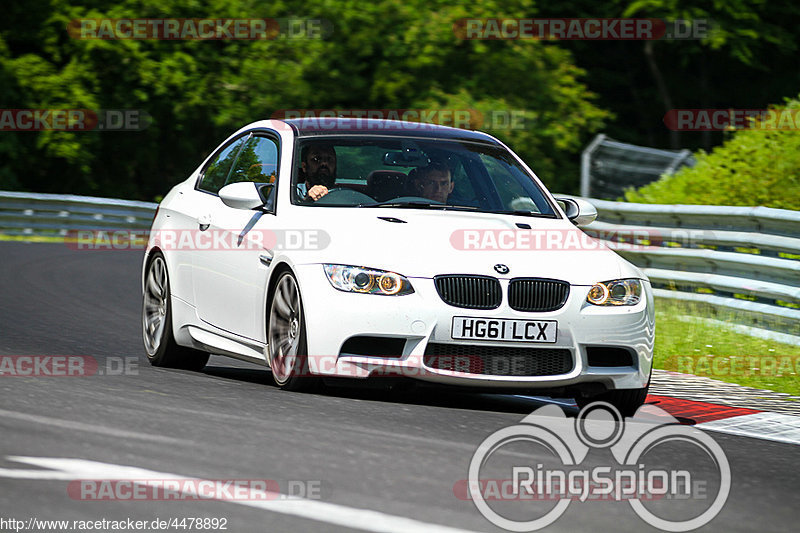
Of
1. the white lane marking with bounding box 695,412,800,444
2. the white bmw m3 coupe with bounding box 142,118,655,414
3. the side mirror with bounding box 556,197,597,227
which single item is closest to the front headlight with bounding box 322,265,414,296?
the white bmw m3 coupe with bounding box 142,118,655,414

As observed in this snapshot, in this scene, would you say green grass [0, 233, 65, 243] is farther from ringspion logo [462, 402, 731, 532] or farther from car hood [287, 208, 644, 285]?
ringspion logo [462, 402, 731, 532]

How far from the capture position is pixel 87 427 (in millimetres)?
6438

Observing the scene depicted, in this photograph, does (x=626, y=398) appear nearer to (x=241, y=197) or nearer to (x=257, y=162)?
(x=241, y=197)

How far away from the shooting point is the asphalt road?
5035mm

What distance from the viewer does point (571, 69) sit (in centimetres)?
3419

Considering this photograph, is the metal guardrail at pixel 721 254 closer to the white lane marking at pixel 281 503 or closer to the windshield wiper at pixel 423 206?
the windshield wiper at pixel 423 206

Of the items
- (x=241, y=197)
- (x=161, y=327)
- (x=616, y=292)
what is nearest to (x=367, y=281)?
(x=241, y=197)

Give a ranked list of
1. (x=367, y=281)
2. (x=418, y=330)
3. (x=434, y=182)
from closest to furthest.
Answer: (x=418, y=330)
(x=367, y=281)
(x=434, y=182)

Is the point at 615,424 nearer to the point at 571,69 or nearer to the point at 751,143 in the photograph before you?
the point at 751,143

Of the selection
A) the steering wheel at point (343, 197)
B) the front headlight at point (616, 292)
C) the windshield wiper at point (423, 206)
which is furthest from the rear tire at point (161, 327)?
the front headlight at point (616, 292)

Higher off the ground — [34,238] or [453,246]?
[453,246]

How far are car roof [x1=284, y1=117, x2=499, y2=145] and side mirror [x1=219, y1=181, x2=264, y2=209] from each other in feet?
2.01

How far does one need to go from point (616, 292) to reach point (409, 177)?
1.58 m

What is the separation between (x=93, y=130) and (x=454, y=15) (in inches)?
331
